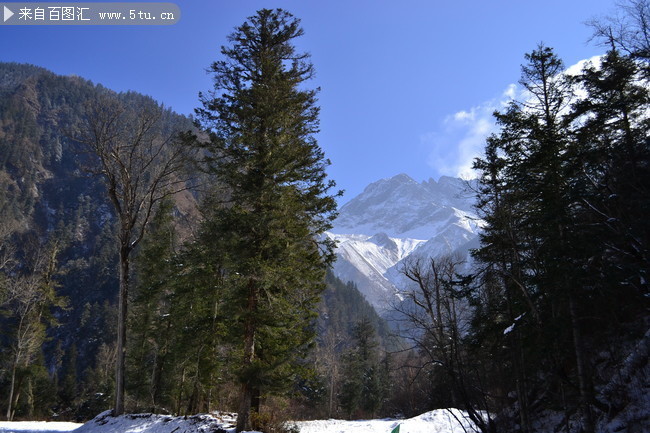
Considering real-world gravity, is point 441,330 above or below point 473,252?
below

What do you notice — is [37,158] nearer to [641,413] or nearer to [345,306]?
[345,306]

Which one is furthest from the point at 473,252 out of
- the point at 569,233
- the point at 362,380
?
the point at 362,380

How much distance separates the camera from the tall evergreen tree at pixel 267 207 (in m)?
11.1

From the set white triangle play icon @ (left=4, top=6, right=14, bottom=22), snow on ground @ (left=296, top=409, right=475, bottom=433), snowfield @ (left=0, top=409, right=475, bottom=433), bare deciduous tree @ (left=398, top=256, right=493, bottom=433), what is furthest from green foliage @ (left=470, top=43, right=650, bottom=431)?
white triangle play icon @ (left=4, top=6, right=14, bottom=22)

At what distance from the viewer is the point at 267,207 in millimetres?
12070

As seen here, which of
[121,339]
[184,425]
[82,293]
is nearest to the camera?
[184,425]

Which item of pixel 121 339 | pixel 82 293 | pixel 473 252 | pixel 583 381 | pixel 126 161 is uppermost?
pixel 126 161

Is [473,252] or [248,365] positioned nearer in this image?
[248,365]

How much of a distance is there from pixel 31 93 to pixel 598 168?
238823 mm

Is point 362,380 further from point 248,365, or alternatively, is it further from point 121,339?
point 248,365

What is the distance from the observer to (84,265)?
118 m

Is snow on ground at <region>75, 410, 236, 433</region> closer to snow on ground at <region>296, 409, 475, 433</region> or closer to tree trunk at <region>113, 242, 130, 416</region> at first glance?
tree trunk at <region>113, 242, 130, 416</region>

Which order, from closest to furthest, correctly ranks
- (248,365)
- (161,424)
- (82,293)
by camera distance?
(248,365) < (161,424) < (82,293)

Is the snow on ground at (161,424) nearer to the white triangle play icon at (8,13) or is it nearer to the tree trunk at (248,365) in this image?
the tree trunk at (248,365)
